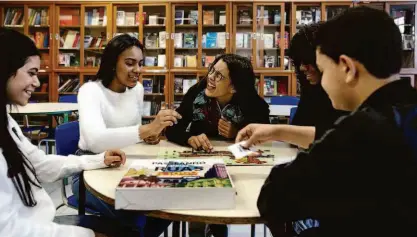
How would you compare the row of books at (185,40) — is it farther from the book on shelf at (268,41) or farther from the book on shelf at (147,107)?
the book on shelf at (268,41)

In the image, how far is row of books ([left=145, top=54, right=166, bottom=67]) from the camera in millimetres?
6223

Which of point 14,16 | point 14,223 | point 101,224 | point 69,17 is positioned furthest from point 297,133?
point 14,16

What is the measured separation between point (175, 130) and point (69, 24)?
5016mm

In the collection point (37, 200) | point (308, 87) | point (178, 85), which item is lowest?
point (37, 200)

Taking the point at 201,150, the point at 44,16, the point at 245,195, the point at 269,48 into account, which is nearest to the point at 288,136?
the point at 245,195

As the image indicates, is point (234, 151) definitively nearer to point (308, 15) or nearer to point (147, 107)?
point (147, 107)

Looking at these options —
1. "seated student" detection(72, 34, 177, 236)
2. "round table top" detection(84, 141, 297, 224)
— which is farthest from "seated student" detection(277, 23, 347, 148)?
"seated student" detection(72, 34, 177, 236)

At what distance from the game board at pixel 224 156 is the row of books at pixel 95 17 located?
5.06m

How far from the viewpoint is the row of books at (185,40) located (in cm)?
621

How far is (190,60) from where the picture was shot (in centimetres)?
621

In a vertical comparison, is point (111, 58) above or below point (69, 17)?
below

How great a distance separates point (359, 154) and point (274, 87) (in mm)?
5612

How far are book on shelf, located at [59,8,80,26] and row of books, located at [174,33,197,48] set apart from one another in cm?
167

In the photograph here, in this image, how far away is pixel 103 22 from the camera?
627 cm
